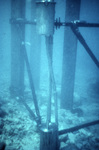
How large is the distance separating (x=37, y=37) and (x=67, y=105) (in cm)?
327

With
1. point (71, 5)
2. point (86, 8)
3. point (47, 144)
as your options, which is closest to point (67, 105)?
point (47, 144)

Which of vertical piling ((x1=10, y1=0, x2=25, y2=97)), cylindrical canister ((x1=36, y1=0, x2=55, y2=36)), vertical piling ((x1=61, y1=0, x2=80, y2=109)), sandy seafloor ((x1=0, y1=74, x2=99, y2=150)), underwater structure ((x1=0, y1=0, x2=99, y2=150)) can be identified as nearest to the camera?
cylindrical canister ((x1=36, y1=0, x2=55, y2=36))

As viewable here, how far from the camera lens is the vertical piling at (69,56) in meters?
4.20

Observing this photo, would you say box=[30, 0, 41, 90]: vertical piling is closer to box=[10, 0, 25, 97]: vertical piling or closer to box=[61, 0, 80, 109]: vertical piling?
box=[10, 0, 25, 97]: vertical piling

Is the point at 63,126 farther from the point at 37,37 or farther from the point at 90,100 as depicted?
the point at 37,37

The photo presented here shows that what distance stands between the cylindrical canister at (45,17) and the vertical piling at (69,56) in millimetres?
2363

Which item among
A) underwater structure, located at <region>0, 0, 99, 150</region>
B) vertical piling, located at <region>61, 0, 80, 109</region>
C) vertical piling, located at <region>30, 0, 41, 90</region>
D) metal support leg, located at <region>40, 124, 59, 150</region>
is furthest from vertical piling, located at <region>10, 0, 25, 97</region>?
metal support leg, located at <region>40, 124, 59, 150</region>

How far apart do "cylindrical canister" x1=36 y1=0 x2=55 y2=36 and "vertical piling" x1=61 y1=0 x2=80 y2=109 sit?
7.75 feet

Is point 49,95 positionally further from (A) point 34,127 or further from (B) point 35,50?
(B) point 35,50

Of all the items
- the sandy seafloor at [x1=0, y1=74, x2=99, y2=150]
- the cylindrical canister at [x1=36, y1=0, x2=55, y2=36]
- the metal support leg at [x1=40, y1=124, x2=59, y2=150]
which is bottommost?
the sandy seafloor at [x1=0, y1=74, x2=99, y2=150]

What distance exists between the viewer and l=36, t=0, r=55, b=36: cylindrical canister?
202 centimetres

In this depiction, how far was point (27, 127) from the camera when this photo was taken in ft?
12.5

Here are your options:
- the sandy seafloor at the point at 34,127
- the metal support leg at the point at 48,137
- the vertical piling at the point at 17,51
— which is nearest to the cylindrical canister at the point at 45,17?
the metal support leg at the point at 48,137

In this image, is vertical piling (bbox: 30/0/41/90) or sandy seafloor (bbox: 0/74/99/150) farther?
vertical piling (bbox: 30/0/41/90)
